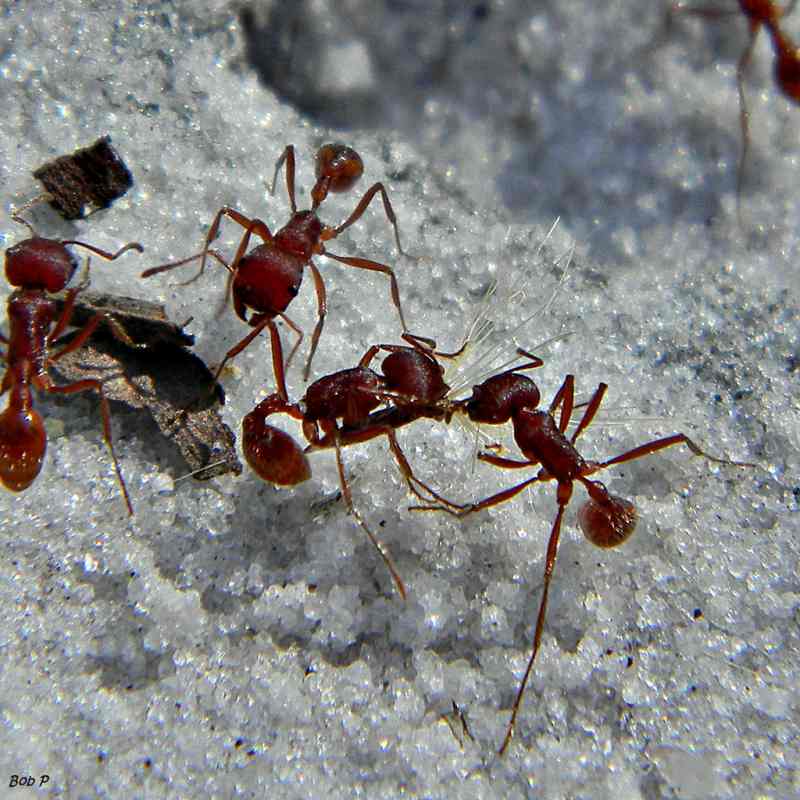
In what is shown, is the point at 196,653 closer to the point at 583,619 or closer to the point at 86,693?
the point at 86,693

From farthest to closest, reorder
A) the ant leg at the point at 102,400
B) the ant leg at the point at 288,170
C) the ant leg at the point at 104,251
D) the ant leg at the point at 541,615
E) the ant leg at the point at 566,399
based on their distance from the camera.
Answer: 1. the ant leg at the point at 288,170
2. the ant leg at the point at 104,251
3. the ant leg at the point at 566,399
4. the ant leg at the point at 102,400
5. the ant leg at the point at 541,615

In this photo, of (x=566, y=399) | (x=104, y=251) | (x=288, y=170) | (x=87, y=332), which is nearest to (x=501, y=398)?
(x=566, y=399)

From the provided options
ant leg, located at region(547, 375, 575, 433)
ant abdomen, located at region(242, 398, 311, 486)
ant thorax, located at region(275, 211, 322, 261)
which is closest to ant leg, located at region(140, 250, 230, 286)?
ant thorax, located at region(275, 211, 322, 261)

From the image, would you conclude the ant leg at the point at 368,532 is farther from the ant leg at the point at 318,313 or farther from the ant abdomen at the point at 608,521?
the ant abdomen at the point at 608,521

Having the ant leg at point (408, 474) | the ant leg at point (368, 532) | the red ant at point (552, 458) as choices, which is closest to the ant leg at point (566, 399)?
the red ant at point (552, 458)

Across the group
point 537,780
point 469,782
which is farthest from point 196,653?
point 537,780
